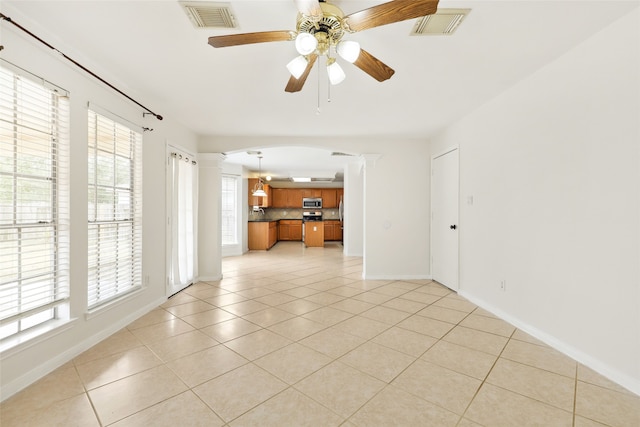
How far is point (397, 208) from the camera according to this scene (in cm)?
480

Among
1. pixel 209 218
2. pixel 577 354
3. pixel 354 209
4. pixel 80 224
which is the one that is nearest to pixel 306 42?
pixel 80 224

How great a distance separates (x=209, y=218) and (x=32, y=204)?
2756mm

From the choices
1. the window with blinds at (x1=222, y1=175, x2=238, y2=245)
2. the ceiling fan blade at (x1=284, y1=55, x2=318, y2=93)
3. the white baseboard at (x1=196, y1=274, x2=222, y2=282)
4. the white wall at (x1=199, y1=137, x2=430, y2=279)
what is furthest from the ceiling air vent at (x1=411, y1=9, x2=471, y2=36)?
the window with blinds at (x1=222, y1=175, x2=238, y2=245)

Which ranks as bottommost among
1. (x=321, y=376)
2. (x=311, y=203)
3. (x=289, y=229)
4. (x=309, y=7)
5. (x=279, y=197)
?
(x=321, y=376)

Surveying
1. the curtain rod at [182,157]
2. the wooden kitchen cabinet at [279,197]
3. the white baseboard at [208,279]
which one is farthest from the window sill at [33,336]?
the wooden kitchen cabinet at [279,197]

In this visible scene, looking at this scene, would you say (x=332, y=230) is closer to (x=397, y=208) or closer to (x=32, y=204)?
(x=397, y=208)

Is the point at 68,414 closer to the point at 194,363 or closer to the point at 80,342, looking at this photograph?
the point at 194,363

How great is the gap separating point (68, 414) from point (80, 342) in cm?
91

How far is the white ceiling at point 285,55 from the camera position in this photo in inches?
69.2

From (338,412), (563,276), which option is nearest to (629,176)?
(563,276)

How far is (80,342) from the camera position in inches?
90.1

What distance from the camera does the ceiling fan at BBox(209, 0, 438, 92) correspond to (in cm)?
133

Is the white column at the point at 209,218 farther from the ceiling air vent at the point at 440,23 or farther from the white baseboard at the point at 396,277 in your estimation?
the ceiling air vent at the point at 440,23

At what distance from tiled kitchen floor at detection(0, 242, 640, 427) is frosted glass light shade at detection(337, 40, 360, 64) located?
6.99ft
